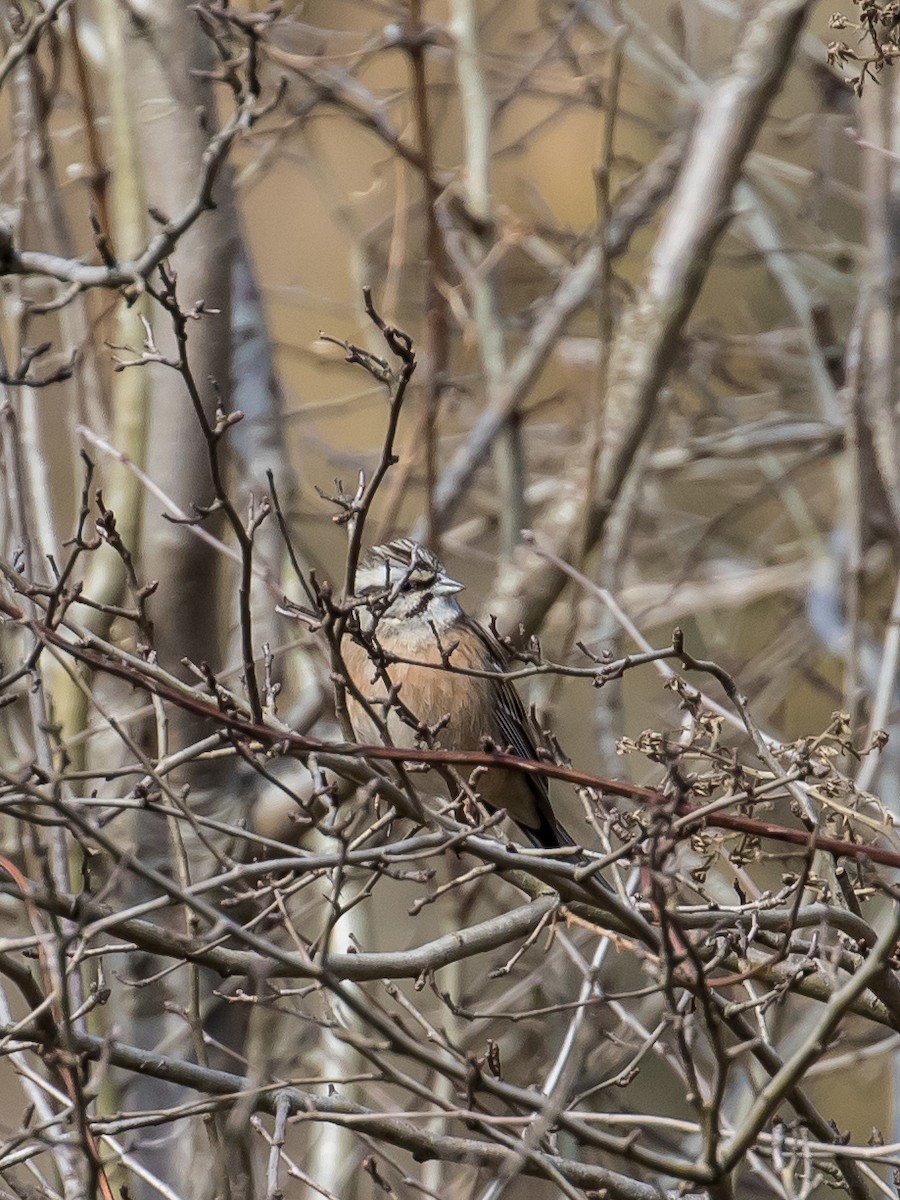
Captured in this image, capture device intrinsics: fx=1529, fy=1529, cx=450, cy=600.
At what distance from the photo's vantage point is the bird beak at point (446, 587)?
15.9 feet

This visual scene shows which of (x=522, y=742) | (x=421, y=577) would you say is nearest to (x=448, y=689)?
(x=522, y=742)

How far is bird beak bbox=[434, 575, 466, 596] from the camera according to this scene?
485 centimetres

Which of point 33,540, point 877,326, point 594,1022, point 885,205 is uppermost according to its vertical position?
point 885,205

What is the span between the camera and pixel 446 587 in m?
4.93

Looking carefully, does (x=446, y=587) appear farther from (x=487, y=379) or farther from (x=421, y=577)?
(x=487, y=379)

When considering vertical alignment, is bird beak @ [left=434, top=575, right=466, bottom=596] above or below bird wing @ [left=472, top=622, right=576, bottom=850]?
above

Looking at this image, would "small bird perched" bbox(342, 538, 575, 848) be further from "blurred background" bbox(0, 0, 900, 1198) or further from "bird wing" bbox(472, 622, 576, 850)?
"blurred background" bbox(0, 0, 900, 1198)

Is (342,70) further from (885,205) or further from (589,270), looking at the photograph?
(885,205)

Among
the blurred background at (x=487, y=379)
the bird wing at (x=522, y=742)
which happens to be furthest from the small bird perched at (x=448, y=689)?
the blurred background at (x=487, y=379)

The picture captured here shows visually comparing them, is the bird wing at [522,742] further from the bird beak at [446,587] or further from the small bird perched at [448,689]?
the bird beak at [446,587]

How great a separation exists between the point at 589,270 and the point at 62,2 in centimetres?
330

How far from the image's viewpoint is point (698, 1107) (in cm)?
232

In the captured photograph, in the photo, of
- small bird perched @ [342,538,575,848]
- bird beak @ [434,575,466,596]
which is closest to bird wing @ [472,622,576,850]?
small bird perched @ [342,538,575,848]

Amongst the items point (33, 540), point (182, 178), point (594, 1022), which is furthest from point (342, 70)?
point (594, 1022)
